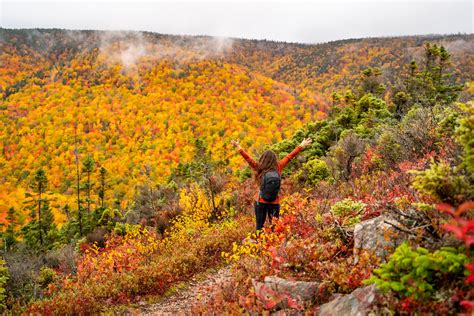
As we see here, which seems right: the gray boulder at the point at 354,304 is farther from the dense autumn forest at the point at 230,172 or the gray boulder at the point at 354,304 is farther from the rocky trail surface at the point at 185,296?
the rocky trail surface at the point at 185,296

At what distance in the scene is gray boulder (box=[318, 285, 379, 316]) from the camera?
3260 mm

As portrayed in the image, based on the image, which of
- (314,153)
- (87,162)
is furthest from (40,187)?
(314,153)

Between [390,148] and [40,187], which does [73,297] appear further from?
[40,187]

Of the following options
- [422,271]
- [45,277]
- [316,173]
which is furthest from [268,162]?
[45,277]

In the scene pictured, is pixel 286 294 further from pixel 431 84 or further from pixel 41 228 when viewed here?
pixel 41 228

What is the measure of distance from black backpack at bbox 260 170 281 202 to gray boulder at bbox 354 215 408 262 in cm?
186

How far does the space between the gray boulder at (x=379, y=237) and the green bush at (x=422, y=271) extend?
697mm

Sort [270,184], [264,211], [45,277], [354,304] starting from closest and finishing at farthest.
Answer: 1. [354,304]
2. [270,184]
3. [264,211]
4. [45,277]

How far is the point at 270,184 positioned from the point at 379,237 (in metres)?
2.32

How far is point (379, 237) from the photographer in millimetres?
4184

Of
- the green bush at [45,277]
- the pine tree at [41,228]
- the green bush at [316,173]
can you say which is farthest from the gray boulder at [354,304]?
the pine tree at [41,228]

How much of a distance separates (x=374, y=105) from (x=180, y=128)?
5377 cm

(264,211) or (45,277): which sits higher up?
(264,211)

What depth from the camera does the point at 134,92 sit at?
86.3m
